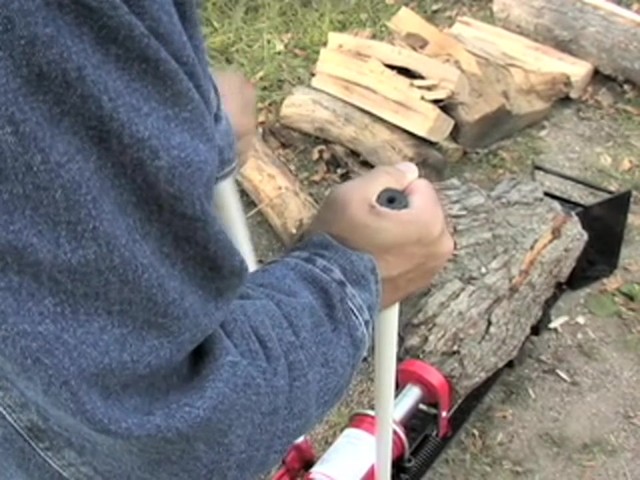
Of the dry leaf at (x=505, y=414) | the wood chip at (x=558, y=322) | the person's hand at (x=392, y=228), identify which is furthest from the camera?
the wood chip at (x=558, y=322)

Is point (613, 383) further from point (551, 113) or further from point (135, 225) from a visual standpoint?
point (135, 225)

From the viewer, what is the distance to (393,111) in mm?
3020

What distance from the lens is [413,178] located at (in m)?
1.20

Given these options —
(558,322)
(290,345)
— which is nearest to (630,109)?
(558,322)

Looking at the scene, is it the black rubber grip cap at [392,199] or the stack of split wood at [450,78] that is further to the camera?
the stack of split wood at [450,78]

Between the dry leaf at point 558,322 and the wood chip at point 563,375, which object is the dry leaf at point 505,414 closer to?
the wood chip at point 563,375

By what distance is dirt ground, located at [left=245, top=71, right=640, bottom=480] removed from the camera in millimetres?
2396

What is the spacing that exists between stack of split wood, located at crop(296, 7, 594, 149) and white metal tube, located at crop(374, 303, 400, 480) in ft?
4.60

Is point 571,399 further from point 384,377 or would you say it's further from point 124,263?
point 124,263

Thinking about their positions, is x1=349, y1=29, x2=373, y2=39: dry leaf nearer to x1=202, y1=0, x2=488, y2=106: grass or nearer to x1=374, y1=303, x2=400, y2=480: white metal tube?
x1=202, y1=0, x2=488, y2=106: grass

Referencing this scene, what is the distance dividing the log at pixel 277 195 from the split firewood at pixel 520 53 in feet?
2.38

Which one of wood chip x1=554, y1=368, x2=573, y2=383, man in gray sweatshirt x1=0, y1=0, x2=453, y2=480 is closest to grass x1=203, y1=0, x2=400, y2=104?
wood chip x1=554, y1=368, x2=573, y2=383

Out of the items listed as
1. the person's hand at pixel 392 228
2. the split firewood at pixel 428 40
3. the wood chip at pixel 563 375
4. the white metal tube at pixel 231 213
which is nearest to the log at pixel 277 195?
the split firewood at pixel 428 40

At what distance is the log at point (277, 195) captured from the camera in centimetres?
284
